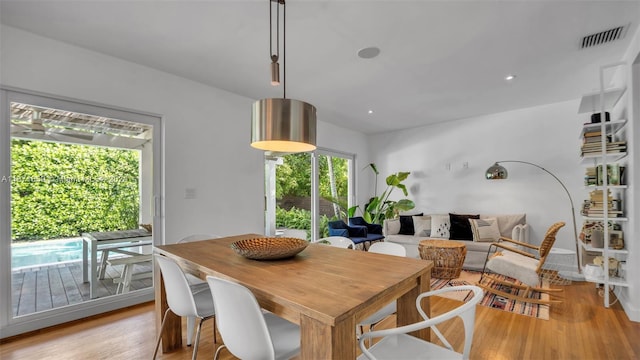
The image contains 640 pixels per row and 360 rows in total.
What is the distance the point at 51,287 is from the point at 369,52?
3765 mm

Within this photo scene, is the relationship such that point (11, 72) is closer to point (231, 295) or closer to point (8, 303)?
point (8, 303)

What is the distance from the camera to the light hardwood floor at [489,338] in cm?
204

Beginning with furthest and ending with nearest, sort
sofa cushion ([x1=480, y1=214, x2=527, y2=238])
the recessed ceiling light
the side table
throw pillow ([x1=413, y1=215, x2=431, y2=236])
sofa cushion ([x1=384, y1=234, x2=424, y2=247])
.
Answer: throw pillow ([x1=413, y1=215, x2=431, y2=236]) → sofa cushion ([x1=384, y1=234, x2=424, y2=247]) → sofa cushion ([x1=480, y1=214, x2=527, y2=238]) → the side table → the recessed ceiling light

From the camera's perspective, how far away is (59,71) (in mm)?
2545

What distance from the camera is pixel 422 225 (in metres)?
4.98

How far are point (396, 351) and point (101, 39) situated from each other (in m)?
3.35

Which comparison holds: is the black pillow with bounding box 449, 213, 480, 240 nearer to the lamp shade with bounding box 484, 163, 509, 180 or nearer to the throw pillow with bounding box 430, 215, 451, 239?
the throw pillow with bounding box 430, 215, 451, 239

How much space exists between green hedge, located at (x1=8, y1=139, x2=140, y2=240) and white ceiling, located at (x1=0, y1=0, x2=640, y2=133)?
41.4 inches

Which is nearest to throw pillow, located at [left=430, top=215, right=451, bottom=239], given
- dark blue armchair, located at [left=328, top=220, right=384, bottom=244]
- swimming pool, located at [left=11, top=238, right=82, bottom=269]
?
dark blue armchair, located at [left=328, top=220, right=384, bottom=244]

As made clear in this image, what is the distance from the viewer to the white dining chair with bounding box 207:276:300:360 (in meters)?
1.12

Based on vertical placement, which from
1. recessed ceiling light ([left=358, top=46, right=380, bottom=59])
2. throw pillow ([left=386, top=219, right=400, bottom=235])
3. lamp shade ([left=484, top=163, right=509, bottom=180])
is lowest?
throw pillow ([left=386, top=219, right=400, bottom=235])

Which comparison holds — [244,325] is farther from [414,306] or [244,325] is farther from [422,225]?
[422,225]

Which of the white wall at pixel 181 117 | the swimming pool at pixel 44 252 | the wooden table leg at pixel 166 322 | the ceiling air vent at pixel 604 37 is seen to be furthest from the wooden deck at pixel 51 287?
the ceiling air vent at pixel 604 37

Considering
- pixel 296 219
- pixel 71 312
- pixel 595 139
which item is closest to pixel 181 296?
pixel 71 312
